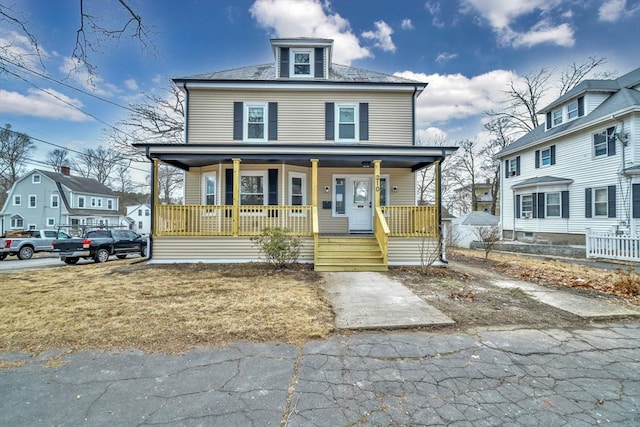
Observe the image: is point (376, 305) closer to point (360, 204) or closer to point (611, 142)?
point (360, 204)

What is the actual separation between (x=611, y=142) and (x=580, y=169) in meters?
1.93

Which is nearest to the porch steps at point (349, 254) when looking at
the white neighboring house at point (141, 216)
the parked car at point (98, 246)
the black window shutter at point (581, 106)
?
the parked car at point (98, 246)

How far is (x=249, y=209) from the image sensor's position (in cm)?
998

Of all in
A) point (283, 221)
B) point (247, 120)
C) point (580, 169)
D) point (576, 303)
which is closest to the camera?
point (576, 303)

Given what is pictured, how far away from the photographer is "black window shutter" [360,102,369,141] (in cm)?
1215

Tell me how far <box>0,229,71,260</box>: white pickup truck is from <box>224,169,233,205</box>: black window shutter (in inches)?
478

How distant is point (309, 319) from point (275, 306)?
88cm

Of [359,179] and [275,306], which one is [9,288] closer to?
[275,306]

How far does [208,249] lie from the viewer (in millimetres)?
9664

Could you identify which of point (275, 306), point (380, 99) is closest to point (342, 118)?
point (380, 99)

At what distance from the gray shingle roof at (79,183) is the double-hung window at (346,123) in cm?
3466

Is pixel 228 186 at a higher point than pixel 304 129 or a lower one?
lower

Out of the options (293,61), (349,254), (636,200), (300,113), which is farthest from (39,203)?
(636,200)

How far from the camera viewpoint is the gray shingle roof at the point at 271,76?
11914 millimetres
